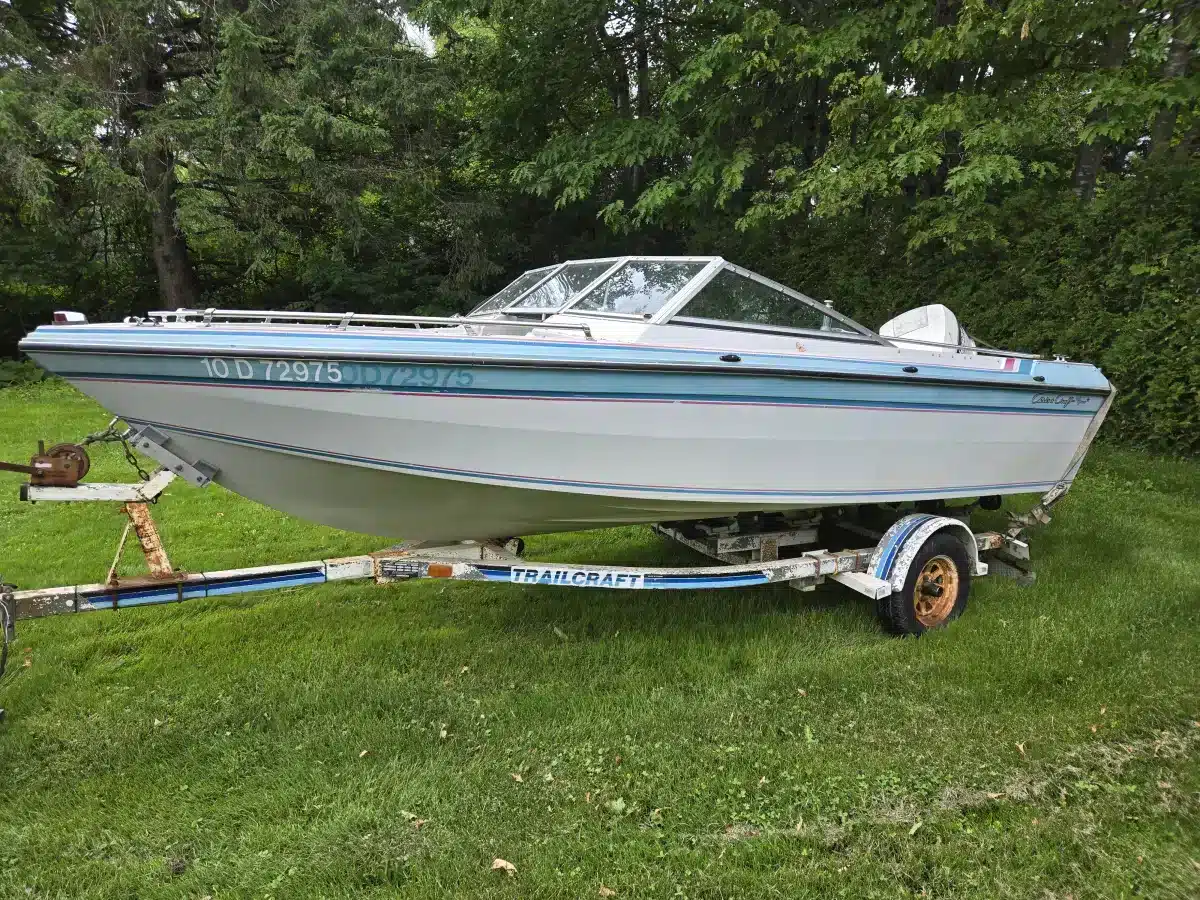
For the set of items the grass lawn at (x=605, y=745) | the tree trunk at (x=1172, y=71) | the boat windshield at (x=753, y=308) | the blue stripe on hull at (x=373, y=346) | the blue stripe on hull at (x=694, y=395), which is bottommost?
the grass lawn at (x=605, y=745)

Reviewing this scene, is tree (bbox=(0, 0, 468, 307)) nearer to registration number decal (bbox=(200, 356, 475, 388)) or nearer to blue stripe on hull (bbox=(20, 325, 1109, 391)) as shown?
blue stripe on hull (bbox=(20, 325, 1109, 391))

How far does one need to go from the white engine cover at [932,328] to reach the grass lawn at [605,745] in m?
1.57

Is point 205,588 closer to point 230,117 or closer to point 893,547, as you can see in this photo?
point 893,547

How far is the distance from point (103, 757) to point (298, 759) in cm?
77

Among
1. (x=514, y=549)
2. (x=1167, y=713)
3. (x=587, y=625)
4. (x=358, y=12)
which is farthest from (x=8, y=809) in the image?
(x=358, y=12)

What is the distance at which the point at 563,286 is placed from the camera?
167 inches

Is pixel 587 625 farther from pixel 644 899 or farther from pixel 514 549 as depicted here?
pixel 644 899

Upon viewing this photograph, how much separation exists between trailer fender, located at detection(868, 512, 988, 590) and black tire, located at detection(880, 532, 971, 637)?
0.11 feet

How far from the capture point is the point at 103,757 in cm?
304

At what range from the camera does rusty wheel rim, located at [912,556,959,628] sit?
13.9 feet

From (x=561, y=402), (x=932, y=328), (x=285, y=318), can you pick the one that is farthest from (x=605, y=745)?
(x=932, y=328)

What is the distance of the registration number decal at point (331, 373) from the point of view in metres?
2.90

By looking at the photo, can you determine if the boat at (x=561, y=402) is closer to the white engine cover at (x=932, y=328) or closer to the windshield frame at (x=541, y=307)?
the windshield frame at (x=541, y=307)

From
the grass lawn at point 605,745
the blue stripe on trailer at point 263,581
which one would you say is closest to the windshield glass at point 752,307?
the grass lawn at point 605,745
